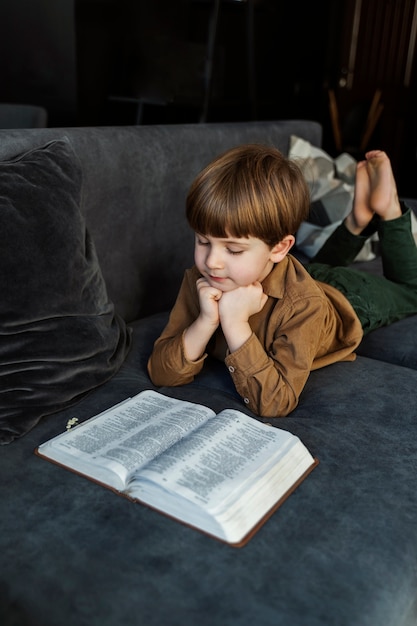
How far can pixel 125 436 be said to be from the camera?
1.08 m

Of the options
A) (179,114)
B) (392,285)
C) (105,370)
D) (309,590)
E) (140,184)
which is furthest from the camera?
(179,114)

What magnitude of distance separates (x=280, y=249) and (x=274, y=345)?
0.64 feet

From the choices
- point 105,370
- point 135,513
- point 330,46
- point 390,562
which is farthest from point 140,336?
point 330,46

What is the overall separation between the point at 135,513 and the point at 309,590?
273 mm

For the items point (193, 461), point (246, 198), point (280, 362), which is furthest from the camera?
point (280, 362)

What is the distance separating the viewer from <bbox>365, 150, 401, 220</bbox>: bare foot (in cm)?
178

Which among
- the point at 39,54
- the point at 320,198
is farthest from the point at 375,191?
the point at 39,54

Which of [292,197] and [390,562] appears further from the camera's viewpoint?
[292,197]

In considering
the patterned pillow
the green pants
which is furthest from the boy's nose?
the patterned pillow

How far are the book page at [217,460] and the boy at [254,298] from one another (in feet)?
0.53

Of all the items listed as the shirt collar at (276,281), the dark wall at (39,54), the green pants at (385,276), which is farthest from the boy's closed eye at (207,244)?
the dark wall at (39,54)

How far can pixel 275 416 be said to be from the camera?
1.28 m

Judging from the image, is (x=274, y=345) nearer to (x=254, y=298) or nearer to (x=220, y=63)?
(x=254, y=298)

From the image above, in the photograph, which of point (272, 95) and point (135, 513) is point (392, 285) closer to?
point (135, 513)
